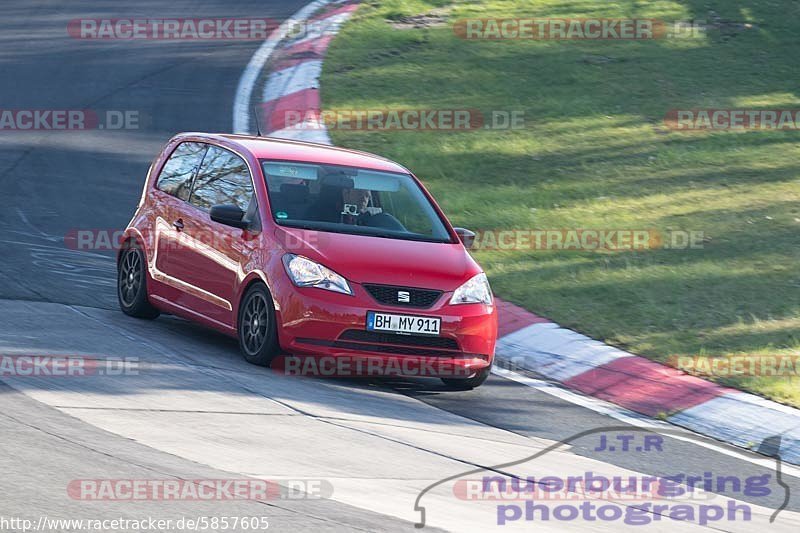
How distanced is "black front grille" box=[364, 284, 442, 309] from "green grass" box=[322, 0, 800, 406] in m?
2.42

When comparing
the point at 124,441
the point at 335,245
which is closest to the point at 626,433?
the point at 335,245

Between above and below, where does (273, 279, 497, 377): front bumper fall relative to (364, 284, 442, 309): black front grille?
below

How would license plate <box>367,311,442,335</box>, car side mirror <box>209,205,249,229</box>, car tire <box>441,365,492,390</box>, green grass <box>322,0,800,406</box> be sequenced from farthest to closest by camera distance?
1. green grass <box>322,0,800,406</box>
2. car side mirror <box>209,205,249,229</box>
3. car tire <box>441,365,492,390</box>
4. license plate <box>367,311,442,335</box>

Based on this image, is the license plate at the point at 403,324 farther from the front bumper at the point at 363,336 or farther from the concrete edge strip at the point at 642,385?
the concrete edge strip at the point at 642,385

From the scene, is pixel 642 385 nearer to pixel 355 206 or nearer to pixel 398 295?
pixel 398 295

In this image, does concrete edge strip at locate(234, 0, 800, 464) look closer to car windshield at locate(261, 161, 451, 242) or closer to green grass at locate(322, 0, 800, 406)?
green grass at locate(322, 0, 800, 406)

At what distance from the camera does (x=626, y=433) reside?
29.8 ft

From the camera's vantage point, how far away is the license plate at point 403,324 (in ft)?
30.9

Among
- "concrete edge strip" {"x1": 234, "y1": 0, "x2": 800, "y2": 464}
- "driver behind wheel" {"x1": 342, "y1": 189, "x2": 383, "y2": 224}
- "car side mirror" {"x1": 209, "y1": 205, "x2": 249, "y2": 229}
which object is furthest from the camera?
"driver behind wheel" {"x1": 342, "y1": 189, "x2": 383, "y2": 224}

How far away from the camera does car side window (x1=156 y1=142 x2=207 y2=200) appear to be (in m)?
11.2

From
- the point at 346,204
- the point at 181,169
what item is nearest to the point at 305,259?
the point at 346,204

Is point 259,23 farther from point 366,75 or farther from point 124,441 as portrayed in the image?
point 124,441

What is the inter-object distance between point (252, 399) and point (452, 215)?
6769mm

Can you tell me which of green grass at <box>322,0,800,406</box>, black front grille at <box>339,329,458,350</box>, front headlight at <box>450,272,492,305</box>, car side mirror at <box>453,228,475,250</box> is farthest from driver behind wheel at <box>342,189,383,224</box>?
green grass at <box>322,0,800,406</box>
